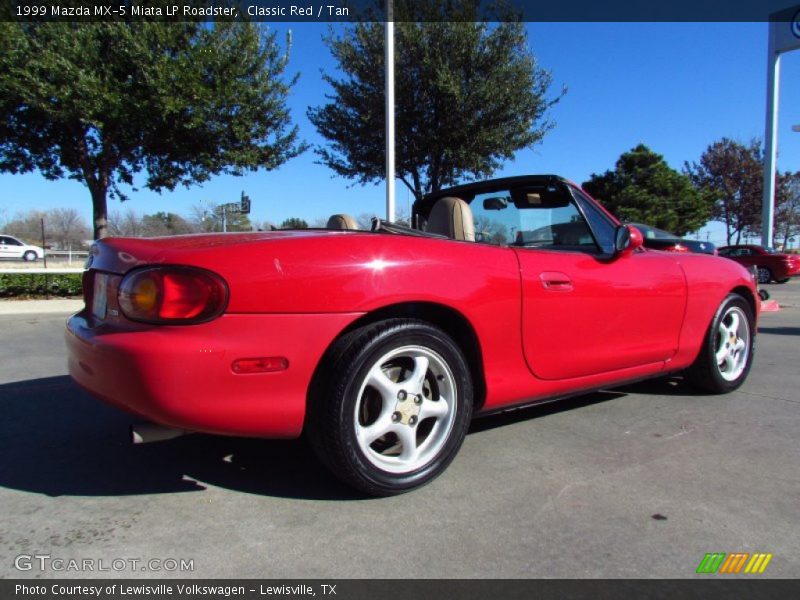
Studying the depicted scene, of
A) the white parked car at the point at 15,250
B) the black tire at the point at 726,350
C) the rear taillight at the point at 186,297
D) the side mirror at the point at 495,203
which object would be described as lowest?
the black tire at the point at 726,350

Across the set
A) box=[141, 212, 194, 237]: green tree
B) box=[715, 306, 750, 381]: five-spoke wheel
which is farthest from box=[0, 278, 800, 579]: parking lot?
box=[141, 212, 194, 237]: green tree

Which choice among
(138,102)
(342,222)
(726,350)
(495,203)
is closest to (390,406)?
(342,222)

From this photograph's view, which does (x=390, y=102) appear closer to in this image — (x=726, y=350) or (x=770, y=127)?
(x=726, y=350)

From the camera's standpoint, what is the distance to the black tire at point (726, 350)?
4.12 meters

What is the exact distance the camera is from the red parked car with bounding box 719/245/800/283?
63.6 feet

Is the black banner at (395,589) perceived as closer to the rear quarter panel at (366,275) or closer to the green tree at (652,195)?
the rear quarter panel at (366,275)

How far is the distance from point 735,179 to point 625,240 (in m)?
41.6

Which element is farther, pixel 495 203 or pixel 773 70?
pixel 773 70

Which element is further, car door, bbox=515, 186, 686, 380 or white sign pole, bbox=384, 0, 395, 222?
white sign pole, bbox=384, 0, 395, 222

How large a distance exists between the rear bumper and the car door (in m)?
1.11

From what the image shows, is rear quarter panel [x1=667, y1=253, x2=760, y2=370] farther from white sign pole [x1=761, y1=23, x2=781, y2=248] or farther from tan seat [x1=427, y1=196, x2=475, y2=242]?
white sign pole [x1=761, y1=23, x2=781, y2=248]

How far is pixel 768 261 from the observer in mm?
19750

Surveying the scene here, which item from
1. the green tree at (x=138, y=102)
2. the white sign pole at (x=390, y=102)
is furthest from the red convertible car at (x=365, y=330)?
the green tree at (x=138, y=102)
